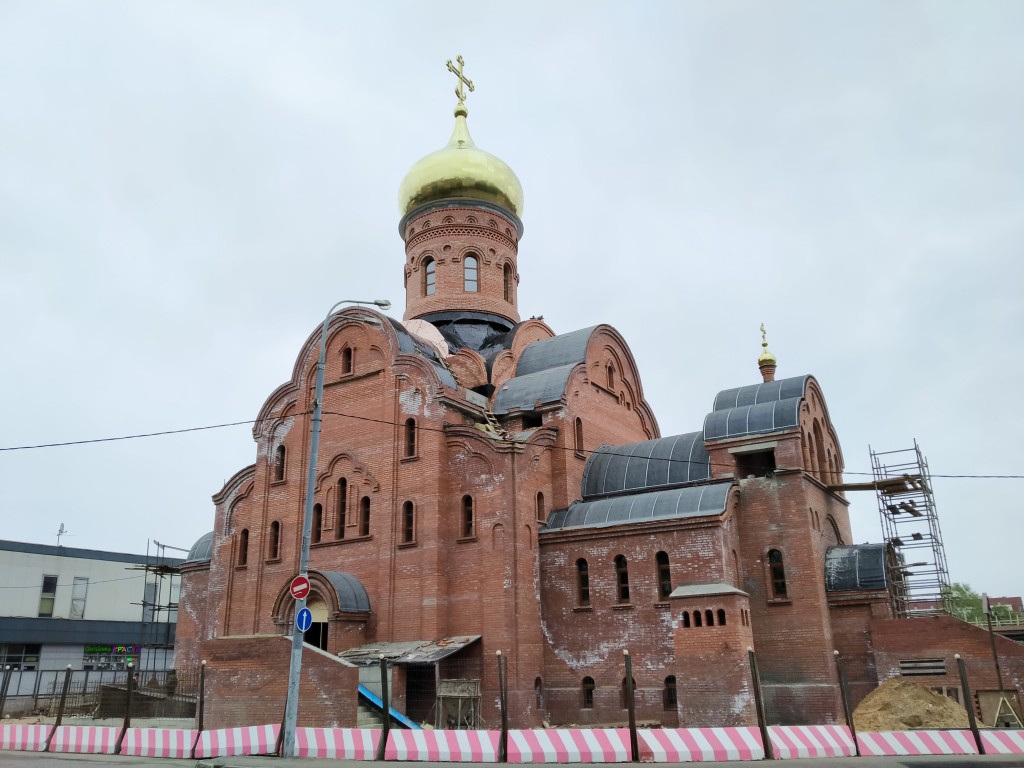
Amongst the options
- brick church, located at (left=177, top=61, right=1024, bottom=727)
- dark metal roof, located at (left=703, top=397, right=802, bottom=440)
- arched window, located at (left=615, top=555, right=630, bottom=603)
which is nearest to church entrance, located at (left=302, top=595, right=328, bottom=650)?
brick church, located at (left=177, top=61, right=1024, bottom=727)

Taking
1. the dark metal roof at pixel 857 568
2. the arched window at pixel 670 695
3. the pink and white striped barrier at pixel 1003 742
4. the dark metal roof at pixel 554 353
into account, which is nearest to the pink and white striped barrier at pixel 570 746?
the pink and white striped barrier at pixel 1003 742

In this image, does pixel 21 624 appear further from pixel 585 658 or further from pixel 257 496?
pixel 585 658

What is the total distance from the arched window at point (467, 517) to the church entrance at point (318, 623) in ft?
12.7

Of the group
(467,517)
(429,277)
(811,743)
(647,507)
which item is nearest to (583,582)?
(647,507)

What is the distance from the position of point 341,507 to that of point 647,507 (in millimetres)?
8183

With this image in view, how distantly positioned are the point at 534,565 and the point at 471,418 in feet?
14.4

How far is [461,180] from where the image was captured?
29.5 meters

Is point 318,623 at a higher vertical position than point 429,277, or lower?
lower

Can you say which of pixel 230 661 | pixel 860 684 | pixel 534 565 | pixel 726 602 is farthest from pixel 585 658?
pixel 230 661

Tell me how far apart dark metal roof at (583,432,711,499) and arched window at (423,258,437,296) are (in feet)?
29.8

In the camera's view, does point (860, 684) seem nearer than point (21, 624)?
Yes

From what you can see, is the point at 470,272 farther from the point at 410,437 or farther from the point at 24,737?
the point at 24,737

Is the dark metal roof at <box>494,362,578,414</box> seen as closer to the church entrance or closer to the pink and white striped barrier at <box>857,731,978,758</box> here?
the church entrance

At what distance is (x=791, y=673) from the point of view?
63.0 ft
